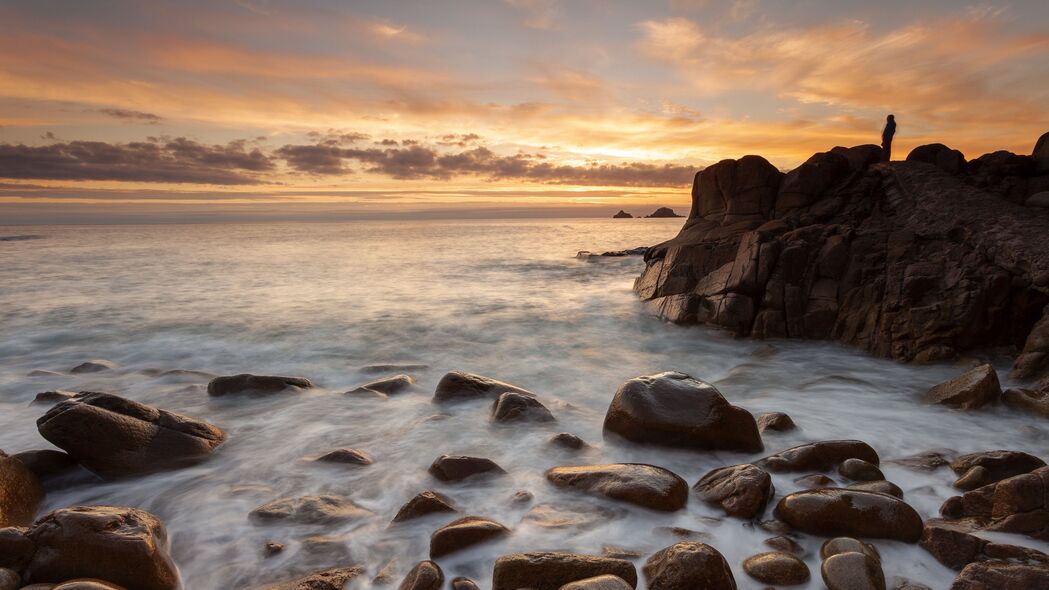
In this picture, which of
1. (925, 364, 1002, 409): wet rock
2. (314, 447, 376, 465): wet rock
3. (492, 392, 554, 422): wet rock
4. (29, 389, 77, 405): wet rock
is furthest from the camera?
(29, 389, 77, 405): wet rock

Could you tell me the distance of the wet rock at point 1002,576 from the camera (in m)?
2.72

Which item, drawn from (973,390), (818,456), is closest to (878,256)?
(973,390)

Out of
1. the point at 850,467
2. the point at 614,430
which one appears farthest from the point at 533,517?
the point at 850,467

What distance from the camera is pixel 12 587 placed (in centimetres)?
285

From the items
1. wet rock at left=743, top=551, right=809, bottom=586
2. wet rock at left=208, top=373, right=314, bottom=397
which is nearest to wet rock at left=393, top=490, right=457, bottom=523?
wet rock at left=743, top=551, right=809, bottom=586

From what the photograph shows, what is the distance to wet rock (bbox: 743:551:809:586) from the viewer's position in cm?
301

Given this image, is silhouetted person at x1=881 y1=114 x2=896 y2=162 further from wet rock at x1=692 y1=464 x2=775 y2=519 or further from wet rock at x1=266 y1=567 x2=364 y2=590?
wet rock at x1=266 y1=567 x2=364 y2=590

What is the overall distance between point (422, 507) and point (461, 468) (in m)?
0.68

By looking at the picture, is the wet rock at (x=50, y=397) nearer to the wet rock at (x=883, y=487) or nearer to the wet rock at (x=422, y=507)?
the wet rock at (x=422, y=507)

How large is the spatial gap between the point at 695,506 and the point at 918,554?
1.32 m

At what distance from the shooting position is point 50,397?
6.77 m

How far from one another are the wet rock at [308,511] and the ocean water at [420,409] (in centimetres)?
12

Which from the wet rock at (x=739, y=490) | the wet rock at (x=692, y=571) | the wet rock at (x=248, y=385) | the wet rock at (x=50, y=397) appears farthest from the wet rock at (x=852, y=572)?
the wet rock at (x=50, y=397)

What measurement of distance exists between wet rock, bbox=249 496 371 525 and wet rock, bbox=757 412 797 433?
394cm
